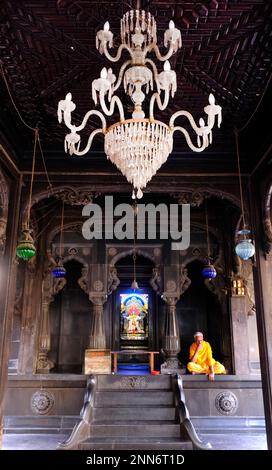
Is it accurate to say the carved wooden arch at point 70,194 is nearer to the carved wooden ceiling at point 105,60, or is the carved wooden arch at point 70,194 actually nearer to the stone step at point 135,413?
the carved wooden ceiling at point 105,60

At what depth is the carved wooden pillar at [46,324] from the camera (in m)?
8.66

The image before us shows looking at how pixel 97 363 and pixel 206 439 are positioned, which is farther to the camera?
pixel 97 363

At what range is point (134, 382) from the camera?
729 centimetres

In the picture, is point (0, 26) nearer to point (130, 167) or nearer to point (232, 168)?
point (130, 167)

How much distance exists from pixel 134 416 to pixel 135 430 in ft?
1.51

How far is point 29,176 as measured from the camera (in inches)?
255

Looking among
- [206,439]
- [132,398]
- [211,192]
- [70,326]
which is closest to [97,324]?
[70,326]

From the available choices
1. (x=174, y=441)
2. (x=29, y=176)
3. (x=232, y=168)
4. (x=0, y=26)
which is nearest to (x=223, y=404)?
(x=174, y=441)

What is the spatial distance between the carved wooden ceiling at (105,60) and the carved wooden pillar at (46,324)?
12.9ft

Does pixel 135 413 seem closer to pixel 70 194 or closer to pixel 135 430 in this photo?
pixel 135 430

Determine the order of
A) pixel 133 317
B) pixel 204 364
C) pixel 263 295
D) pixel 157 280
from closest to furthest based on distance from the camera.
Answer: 1. pixel 263 295
2. pixel 204 364
3. pixel 157 280
4. pixel 133 317

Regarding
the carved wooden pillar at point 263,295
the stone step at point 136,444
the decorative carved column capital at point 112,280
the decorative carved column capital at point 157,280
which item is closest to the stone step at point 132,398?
the stone step at point 136,444

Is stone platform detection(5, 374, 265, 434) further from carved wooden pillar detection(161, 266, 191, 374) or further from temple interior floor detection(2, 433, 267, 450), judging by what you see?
carved wooden pillar detection(161, 266, 191, 374)

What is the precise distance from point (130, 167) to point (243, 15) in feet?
6.22
